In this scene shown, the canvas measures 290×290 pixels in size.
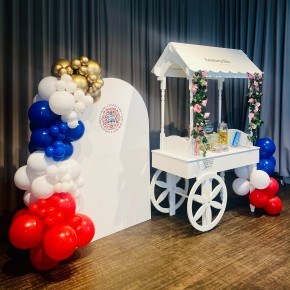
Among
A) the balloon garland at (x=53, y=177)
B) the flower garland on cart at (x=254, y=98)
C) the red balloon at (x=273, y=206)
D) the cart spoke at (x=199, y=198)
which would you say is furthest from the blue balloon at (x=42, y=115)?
the red balloon at (x=273, y=206)

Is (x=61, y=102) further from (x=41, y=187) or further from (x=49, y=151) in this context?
(x=41, y=187)

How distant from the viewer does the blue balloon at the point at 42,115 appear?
81.4 inches

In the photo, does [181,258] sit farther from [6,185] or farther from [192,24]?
[192,24]

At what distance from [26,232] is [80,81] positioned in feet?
3.50

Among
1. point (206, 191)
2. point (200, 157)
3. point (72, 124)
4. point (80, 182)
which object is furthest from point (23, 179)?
point (206, 191)

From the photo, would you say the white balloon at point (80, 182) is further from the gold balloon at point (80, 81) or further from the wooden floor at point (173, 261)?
the gold balloon at point (80, 81)

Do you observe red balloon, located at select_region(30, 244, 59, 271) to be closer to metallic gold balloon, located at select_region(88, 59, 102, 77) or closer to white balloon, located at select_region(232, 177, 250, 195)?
metallic gold balloon, located at select_region(88, 59, 102, 77)

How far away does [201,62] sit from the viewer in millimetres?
2633

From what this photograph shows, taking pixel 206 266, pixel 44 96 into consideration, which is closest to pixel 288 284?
pixel 206 266

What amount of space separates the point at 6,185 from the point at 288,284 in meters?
2.35

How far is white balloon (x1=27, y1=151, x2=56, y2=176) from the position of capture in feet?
6.78

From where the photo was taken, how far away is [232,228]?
9.15ft

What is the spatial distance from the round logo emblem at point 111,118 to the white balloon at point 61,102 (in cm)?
46

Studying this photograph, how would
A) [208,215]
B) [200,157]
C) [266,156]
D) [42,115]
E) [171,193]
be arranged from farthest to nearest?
[266,156] → [171,193] → [208,215] → [200,157] → [42,115]
